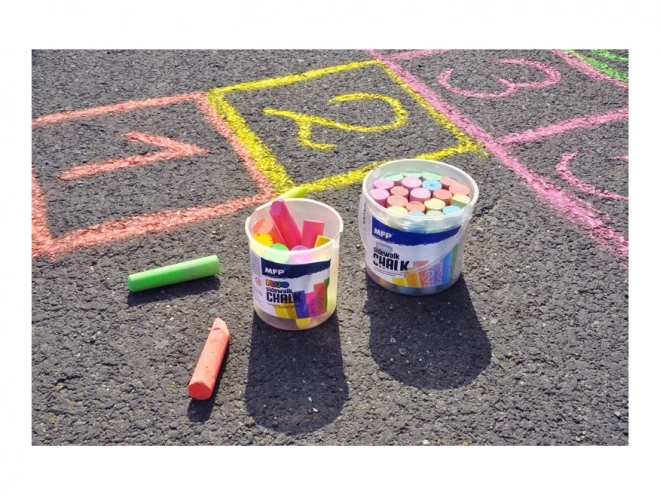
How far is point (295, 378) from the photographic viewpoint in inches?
134

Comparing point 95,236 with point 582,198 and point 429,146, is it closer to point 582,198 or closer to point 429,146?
point 429,146

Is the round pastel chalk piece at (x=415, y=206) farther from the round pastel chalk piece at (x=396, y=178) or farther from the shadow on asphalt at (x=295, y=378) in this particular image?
the shadow on asphalt at (x=295, y=378)

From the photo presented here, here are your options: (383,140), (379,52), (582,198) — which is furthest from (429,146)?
(379,52)

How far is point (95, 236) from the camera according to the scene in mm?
4219

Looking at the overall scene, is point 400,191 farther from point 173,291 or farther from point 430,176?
point 173,291

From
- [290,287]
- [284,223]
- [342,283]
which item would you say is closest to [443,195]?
[342,283]

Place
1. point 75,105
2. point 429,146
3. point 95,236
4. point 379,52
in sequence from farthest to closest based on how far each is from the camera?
point 379,52 < point 75,105 < point 429,146 < point 95,236

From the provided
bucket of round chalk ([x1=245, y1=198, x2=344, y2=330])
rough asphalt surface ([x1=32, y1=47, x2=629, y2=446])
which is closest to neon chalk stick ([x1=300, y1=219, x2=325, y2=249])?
bucket of round chalk ([x1=245, y1=198, x2=344, y2=330])

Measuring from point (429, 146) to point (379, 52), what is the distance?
60.1 inches

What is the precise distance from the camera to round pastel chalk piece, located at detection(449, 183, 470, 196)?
3.85 m

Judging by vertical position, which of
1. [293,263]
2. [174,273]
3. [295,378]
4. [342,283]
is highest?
[293,263]

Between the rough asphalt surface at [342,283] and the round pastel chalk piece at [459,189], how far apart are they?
1.47ft

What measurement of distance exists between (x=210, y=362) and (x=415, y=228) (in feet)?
3.80

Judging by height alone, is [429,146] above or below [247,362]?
above
